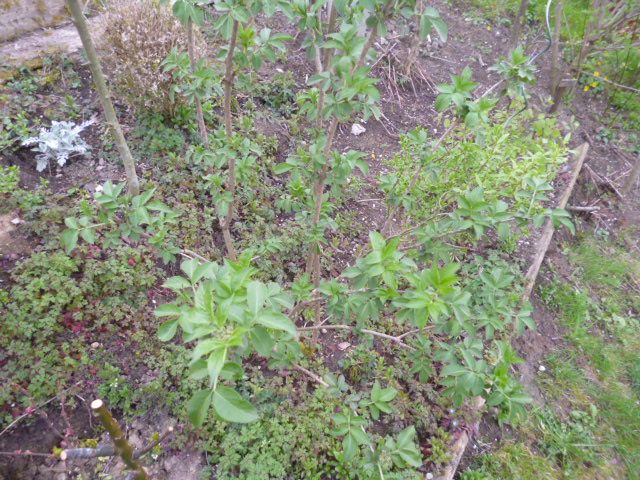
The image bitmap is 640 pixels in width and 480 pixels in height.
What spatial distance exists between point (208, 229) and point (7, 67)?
2384 millimetres

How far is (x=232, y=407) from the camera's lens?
42.9 inches

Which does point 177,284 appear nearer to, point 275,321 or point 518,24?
point 275,321

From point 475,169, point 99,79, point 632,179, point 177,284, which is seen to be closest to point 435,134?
point 475,169

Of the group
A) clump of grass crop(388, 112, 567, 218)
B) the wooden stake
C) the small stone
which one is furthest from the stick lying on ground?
the small stone

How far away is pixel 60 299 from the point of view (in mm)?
2461

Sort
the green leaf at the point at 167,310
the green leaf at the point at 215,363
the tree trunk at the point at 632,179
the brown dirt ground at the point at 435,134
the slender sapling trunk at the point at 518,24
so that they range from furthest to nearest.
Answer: the tree trunk at the point at 632,179
the slender sapling trunk at the point at 518,24
the brown dirt ground at the point at 435,134
the green leaf at the point at 167,310
the green leaf at the point at 215,363

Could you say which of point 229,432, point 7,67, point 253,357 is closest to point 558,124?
point 253,357

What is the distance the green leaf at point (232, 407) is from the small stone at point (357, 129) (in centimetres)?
369

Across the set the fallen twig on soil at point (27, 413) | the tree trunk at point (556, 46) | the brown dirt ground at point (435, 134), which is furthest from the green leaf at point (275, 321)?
the tree trunk at point (556, 46)

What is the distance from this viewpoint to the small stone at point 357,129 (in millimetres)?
4445

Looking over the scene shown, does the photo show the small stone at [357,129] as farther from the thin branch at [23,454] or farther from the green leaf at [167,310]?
the thin branch at [23,454]

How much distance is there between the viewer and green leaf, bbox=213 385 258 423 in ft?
3.47

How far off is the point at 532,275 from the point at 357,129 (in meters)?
2.20

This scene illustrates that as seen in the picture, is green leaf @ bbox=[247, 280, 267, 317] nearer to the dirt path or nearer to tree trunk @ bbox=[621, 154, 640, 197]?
the dirt path
